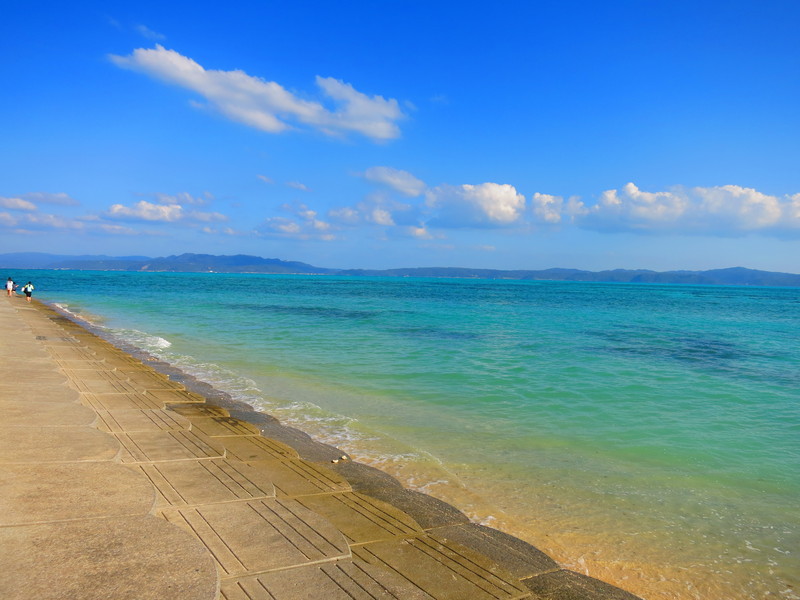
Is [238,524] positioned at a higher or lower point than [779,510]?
higher

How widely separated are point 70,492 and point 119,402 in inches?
165

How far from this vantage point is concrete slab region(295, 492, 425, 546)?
14.2 ft

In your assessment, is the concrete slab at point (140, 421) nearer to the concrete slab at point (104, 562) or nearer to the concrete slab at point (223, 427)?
the concrete slab at point (223, 427)

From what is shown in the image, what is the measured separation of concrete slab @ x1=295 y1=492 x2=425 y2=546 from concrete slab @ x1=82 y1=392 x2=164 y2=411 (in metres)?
4.16

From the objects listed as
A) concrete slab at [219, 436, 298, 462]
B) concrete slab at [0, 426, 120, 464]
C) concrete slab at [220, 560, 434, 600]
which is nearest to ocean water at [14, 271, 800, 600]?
concrete slab at [219, 436, 298, 462]

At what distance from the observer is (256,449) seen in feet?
21.3

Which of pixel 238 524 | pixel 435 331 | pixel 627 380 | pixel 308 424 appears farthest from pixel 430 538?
pixel 435 331

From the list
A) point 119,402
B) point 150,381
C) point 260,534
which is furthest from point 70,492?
point 150,381

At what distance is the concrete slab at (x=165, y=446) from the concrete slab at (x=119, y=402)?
155 centimetres

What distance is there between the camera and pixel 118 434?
6.18 m

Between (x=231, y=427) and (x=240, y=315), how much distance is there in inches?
996

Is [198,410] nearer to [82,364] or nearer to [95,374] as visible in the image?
[95,374]

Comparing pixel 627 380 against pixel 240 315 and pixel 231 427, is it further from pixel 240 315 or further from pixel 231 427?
pixel 240 315

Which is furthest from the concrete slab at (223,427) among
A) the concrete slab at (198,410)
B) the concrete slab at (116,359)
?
the concrete slab at (116,359)
